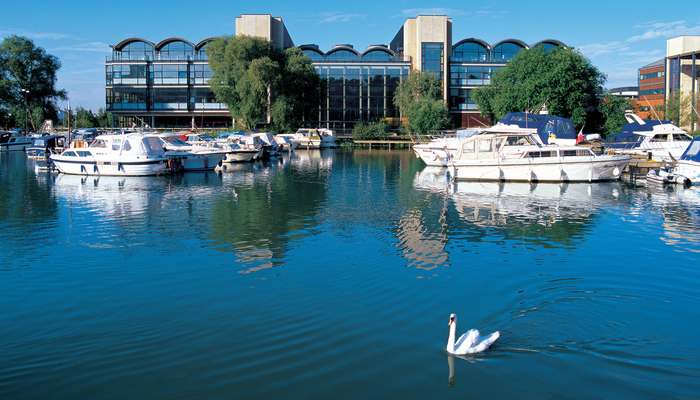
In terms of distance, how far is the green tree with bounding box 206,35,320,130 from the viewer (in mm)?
59312

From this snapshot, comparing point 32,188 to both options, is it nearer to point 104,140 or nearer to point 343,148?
point 104,140

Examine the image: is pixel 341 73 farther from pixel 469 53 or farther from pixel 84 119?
pixel 84 119

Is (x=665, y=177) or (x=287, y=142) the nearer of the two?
(x=665, y=177)

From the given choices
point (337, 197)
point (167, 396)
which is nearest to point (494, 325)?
point (167, 396)

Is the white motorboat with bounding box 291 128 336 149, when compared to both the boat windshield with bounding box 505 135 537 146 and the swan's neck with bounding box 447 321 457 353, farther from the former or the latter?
the swan's neck with bounding box 447 321 457 353

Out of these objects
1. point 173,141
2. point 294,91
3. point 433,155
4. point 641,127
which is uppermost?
point 294,91

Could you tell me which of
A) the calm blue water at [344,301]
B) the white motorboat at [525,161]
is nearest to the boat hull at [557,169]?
the white motorboat at [525,161]

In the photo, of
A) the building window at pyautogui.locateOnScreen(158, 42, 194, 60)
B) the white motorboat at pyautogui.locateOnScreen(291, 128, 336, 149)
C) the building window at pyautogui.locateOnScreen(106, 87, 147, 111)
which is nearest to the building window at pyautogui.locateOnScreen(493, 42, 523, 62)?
the white motorboat at pyautogui.locateOnScreen(291, 128, 336, 149)

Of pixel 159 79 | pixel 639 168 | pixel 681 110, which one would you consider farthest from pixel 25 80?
pixel 681 110

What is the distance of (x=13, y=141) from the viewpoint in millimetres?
54750

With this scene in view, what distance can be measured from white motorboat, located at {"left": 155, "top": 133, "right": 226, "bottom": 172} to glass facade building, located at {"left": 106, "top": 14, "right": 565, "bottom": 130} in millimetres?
40190

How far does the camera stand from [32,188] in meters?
25.3

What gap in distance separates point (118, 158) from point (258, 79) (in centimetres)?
3079

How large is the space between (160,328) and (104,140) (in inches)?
1031
